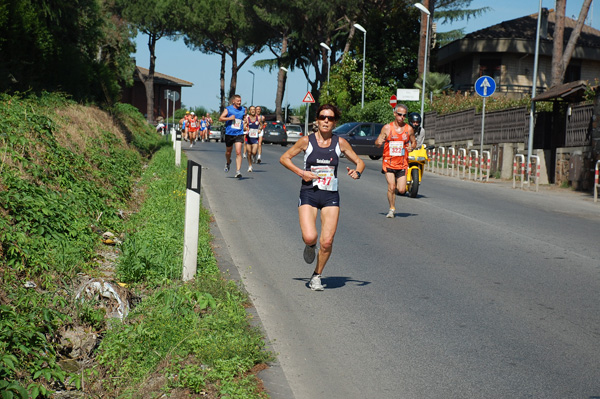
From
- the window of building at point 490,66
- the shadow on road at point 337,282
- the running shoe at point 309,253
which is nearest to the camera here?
the running shoe at point 309,253

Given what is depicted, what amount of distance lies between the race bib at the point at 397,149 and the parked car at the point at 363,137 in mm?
21496

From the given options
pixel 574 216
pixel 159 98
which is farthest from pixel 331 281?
pixel 159 98

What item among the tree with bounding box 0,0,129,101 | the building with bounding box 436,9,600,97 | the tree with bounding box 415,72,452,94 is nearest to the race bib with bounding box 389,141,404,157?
the tree with bounding box 0,0,129,101

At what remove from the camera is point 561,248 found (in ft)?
35.9

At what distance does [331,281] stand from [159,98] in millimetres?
84436

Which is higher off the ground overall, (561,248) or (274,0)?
(274,0)

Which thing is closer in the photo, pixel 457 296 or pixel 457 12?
pixel 457 296

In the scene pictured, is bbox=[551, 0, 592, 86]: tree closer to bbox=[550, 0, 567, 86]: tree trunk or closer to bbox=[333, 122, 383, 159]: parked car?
bbox=[550, 0, 567, 86]: tree trunk

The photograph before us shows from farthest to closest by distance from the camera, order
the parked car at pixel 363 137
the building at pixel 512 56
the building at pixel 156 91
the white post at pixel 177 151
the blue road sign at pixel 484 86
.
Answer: the building at pixel 156 91 → the building at pixel 512 56 → the parked car at pixel 363 137 → the blue road sign at pixel 484 86 → the white post at pixel 177 151

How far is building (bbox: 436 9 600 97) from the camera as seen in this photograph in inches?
2018

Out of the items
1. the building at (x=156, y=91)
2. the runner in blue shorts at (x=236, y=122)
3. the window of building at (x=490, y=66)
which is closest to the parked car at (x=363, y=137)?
the runner in blue shorts at (x=236, y=122)

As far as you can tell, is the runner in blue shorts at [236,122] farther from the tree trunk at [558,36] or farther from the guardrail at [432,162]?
the tree trunk at [558,36]

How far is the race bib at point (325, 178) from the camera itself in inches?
313

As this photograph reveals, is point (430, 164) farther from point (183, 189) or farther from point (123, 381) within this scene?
point (123, 381)
